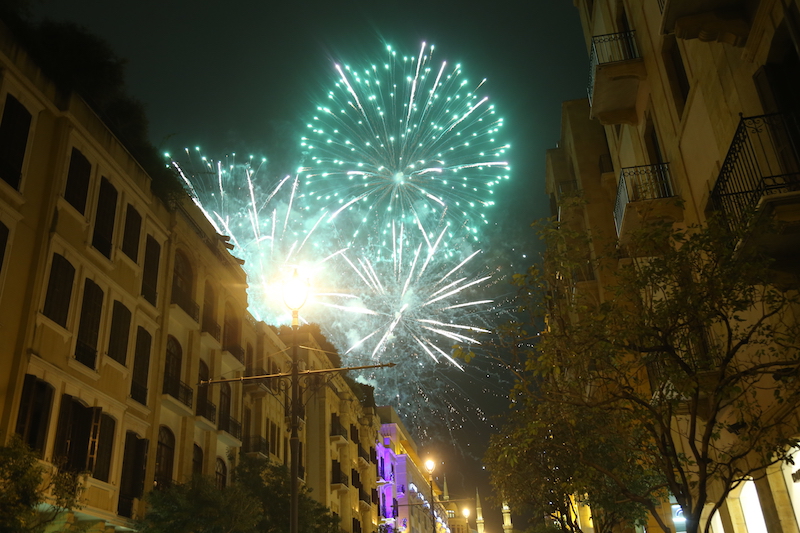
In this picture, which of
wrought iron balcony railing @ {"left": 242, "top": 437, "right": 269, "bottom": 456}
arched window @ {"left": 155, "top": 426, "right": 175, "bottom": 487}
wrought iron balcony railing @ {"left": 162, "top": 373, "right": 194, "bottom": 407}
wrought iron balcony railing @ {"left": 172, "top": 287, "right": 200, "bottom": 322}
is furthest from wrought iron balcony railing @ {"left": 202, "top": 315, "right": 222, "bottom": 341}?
wrought iron balcony railing @ {"left": 242, "top": 437, "right": 269, "bottom": 456}

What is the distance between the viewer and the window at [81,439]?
17.0 metres

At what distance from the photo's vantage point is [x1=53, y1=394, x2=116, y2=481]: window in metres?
17.0

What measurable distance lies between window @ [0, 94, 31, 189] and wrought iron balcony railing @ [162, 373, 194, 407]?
8771 mm

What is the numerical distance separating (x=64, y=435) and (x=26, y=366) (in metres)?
2.21

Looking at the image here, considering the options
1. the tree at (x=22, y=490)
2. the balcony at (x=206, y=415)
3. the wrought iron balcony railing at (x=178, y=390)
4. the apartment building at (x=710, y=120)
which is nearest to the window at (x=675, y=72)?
the apartment building at (x=710, y=120)

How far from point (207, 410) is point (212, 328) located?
326 centimetres

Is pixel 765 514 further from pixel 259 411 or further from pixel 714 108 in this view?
pixel 259 411

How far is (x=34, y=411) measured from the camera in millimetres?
16094

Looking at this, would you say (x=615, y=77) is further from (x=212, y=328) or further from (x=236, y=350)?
(x=236, y=350)

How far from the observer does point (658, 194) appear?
17.0 meters

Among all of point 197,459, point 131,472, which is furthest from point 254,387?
point 131,472

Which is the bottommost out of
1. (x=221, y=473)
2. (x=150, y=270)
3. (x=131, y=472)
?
(x=131, y=472)

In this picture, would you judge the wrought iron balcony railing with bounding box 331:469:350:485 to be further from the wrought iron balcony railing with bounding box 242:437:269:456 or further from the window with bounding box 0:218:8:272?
the window with bounding box 0:218:8:272

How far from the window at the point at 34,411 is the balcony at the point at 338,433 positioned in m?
29.2
